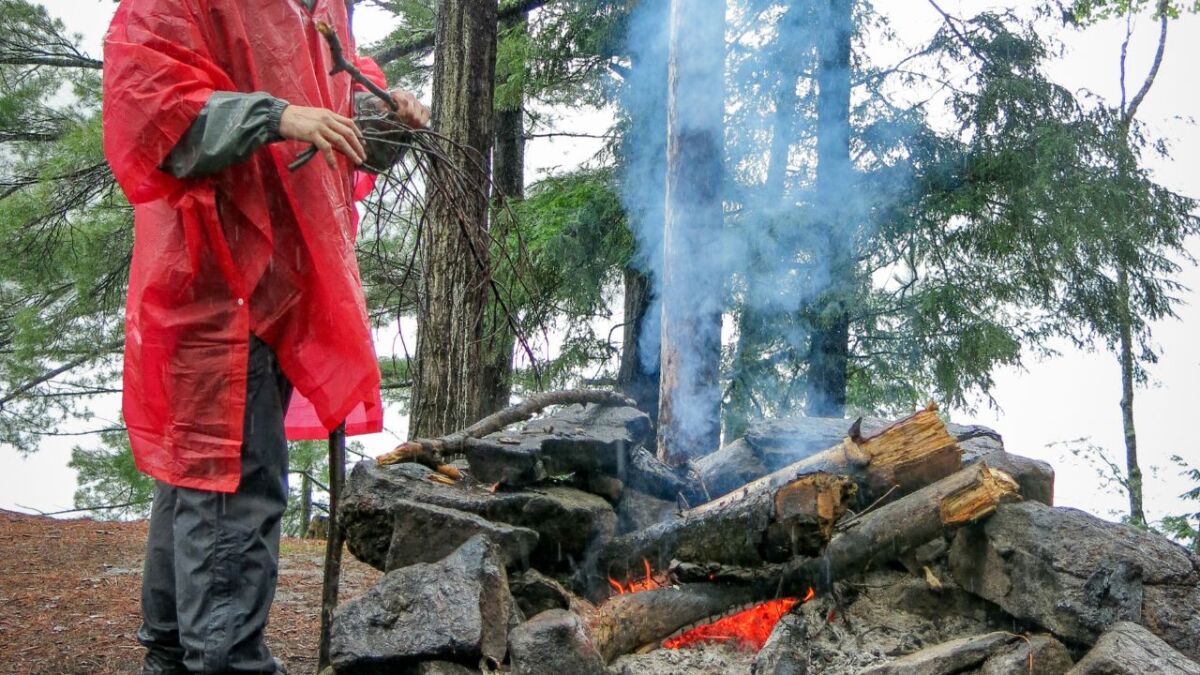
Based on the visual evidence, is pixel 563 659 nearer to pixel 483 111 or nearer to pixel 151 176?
pixel 151 176

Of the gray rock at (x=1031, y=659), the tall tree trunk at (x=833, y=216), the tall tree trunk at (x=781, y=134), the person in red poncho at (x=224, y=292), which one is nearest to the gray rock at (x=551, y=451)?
the person in red poncho at (x=224, y=292)

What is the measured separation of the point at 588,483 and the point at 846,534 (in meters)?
1.22

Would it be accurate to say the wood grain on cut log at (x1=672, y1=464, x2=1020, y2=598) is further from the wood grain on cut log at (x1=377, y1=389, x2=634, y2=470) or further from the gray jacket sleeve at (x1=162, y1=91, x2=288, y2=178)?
the gray jacket sleeve at (x1=162, y1=91, x2=288, y2=178)

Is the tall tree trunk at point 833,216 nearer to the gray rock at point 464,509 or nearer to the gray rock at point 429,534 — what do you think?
the gray rock at point 464,509

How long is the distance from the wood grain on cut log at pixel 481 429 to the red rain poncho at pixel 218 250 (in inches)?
53.1

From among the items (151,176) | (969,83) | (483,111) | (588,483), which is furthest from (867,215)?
(151,176)

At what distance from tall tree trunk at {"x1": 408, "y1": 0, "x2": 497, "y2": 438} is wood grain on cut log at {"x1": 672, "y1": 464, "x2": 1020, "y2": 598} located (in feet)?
5.73

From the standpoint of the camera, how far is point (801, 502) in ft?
10.9

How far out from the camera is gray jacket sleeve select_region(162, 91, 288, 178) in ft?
7.50

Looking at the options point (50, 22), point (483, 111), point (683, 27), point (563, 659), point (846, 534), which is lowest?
point (563, 659)

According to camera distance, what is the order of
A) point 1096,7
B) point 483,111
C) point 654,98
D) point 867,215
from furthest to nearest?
point 1096,7 < point 654,98 < point 867,215 < point 483,111

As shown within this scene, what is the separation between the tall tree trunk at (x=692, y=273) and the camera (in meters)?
6.20

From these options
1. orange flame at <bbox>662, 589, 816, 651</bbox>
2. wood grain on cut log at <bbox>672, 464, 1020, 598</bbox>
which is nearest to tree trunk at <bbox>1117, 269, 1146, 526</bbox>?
wood grain on cut log at <bbox>672, 464, 1020, 598</bbox>

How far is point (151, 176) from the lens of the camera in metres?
2.39
